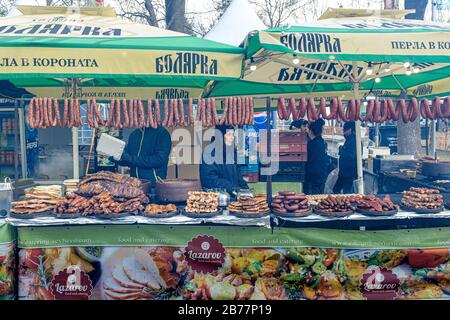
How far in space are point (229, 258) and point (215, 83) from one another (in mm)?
3313

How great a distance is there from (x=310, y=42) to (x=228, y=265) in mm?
2363

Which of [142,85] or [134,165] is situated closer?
[134,165]

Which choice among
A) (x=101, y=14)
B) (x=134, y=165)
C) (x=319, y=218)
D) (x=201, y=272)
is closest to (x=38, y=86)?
(x=101, y=14)

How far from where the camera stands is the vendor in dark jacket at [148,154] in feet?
17.5

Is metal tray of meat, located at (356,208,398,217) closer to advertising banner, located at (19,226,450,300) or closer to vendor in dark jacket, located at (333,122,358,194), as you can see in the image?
advertising banner, located at (19,226,450,300)

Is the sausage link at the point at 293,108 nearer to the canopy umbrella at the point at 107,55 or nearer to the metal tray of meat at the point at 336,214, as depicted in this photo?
the canopy umbrella at the point at 107,55

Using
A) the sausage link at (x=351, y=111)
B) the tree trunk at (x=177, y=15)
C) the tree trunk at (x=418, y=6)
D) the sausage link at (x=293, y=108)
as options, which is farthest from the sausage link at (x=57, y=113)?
the tree trunk at (x=418, y=6)

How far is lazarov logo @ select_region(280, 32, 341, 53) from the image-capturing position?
13.4 feet

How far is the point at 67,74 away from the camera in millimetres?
4070

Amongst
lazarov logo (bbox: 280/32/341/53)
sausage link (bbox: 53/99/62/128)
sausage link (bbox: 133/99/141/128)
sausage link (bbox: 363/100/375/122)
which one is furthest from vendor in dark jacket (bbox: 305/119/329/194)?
sausage link (bbox: 53/99/62/128)

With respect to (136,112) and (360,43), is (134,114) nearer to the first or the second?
(136,112)

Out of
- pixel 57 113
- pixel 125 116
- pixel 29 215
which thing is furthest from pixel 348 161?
pixel 29 215

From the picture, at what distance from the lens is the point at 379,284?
13.7 ft
